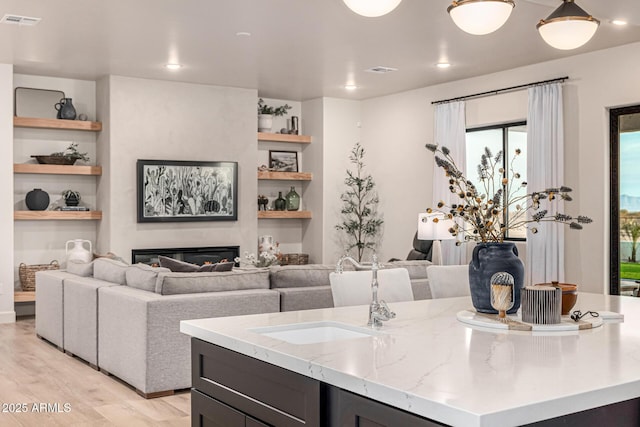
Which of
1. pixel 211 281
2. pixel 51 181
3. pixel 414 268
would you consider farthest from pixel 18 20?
pixel 414 268

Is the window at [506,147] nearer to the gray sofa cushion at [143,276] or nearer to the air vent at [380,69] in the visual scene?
the air vent at [380,69]

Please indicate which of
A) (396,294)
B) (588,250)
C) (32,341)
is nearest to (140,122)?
(32,341)

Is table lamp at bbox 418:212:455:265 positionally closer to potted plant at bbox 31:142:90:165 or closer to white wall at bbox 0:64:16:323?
potted plant at bbox 31:142:90:165

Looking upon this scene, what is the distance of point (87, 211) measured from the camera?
8.70m

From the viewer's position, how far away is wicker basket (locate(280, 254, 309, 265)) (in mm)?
10227

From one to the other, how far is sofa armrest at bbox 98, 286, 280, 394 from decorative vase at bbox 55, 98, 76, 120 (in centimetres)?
422

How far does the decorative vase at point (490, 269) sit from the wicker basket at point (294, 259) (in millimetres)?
7486

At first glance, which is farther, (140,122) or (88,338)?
(140,122)

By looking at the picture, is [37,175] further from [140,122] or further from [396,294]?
[396,294]

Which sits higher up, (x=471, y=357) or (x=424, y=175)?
(x=424, y=175)

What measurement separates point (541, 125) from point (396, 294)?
468 centimetres

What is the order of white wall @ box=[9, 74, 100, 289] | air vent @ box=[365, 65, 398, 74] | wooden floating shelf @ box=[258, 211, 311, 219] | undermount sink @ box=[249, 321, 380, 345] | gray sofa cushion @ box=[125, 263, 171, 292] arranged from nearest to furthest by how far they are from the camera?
undermount sink @ box=[249, 321, 380, 345] → gray sofa cushion @ box=[125, 263, 171, 292] → air vent @ box=[365, 65, 398, 74] → white wall @ box=[9, 74, 100, 289] → wooden floating shelf @ box=[258, 211, 311, 219]

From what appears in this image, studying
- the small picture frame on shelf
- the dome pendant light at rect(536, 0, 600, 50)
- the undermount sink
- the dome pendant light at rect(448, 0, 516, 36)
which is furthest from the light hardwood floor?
A: the small picture frame on shelf

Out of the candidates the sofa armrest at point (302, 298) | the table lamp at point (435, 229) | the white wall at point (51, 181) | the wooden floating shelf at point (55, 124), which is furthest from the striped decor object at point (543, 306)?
the white wall at point (51, 181)
